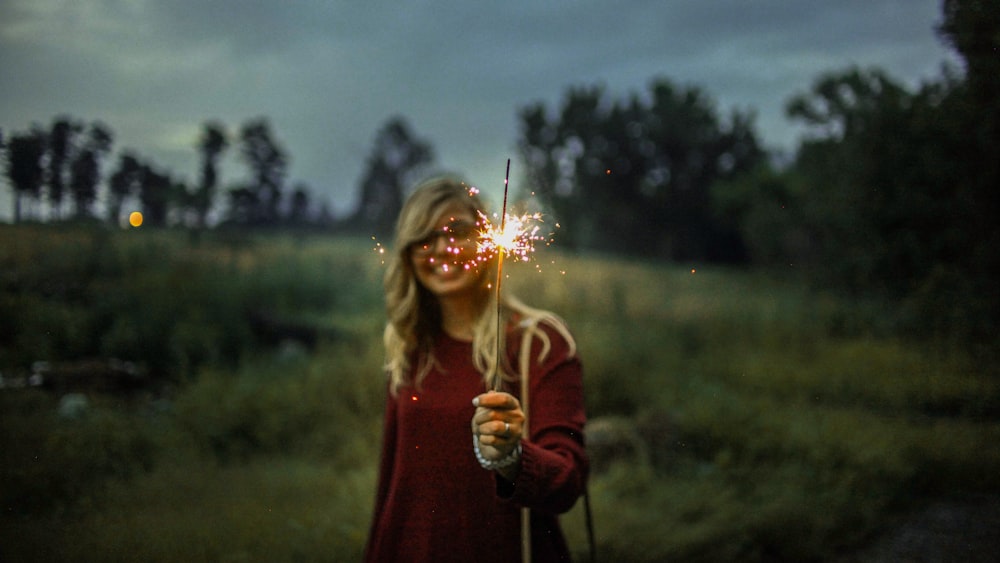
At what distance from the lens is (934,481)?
4.78 meters

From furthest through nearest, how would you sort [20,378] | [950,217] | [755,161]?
1. [755,161]
2. [950,217]
3. [20,378]

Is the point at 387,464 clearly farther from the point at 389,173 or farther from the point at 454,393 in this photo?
the point at 389,173

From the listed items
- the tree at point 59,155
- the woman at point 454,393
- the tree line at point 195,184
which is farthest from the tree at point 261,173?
the woman at point 454,393

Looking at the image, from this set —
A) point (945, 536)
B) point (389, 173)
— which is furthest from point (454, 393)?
point (389, 173)

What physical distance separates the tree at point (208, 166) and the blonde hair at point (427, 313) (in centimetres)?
308

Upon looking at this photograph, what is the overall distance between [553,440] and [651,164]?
34.1 feet

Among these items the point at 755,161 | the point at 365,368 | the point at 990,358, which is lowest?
the point at 365,368

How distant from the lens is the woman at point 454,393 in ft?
6.89

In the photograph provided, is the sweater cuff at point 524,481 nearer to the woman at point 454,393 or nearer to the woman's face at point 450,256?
the woman at point 454,393

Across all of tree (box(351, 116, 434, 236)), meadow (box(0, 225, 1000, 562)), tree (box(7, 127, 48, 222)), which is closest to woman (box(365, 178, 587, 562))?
meadow (box(0, 225, 1000, 562))

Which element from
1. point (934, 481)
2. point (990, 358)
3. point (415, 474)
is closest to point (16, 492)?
point (415, 474)

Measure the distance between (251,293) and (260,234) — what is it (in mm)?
1078

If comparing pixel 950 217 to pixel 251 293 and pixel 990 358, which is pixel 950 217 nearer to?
pixel 990 358

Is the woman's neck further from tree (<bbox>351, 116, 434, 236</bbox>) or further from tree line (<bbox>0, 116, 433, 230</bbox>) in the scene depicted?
tree (<bbox>351, 116, 434, 236</bbox>)
